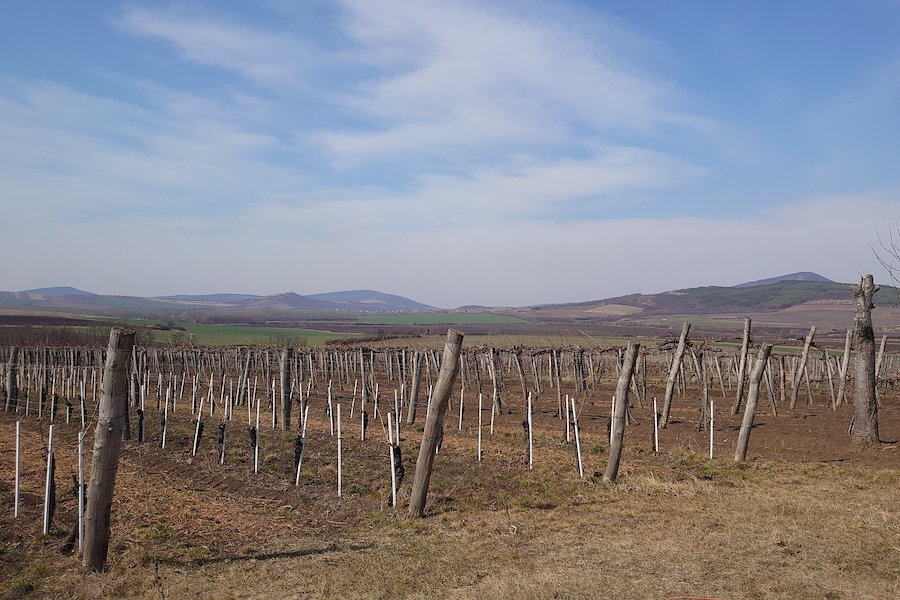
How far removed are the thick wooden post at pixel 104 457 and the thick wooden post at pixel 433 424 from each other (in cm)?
383

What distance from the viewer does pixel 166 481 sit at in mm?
10859

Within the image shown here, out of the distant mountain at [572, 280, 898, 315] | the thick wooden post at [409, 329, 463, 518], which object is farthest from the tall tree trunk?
the distant mountain at [572, 280, 898, 315]

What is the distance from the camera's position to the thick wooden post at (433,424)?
866 centimetres

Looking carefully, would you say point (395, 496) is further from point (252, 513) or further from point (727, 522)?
point (727, 522)

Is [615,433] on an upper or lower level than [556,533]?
upper

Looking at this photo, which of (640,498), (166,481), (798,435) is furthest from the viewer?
(798,435)

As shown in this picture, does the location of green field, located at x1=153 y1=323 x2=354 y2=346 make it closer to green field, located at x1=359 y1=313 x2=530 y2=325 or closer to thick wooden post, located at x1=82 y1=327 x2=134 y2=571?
green field, located at x1=359 y1=313 x2=530 y2=325

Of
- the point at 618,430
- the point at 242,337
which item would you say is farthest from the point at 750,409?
the point at 242,337

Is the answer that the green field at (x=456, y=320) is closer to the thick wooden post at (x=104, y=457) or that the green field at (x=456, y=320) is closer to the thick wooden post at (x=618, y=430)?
the thick wooden post at (x=618, y=430)

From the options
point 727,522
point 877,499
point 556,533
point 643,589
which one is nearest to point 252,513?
point 556,533

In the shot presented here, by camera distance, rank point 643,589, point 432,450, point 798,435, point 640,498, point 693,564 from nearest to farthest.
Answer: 1. point 643,589
2. point 693,564
3. point 432,450
4. point 640,498
5. point 798,435

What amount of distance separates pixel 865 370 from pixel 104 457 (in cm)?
1411

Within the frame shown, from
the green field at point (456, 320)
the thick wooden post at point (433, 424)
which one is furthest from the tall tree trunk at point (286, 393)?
the green field at point (456, 320)

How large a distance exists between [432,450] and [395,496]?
112cm
